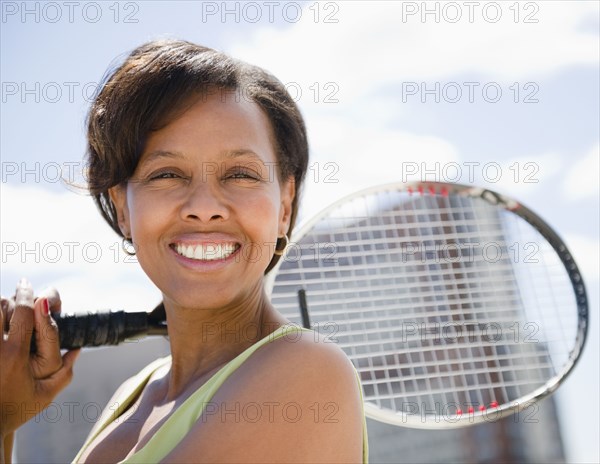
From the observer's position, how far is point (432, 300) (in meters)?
2.53

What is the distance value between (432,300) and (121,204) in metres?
1.12

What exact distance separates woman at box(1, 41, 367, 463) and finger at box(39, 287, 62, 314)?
0.09 metres

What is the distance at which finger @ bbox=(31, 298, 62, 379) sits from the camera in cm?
188

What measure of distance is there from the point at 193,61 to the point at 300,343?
2.08 ft

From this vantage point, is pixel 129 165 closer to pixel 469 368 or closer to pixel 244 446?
pixel 244 446

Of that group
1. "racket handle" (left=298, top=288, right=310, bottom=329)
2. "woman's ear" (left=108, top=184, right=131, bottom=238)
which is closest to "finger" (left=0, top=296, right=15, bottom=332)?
"woman's ear" (left=108, top=184, right=131, bottom=238)

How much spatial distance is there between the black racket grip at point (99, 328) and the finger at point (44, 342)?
3cm

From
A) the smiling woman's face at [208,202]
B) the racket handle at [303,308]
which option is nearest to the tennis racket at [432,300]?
the racket handle at [303,308]

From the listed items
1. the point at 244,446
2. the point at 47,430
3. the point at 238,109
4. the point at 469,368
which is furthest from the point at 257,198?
the point at 47,430

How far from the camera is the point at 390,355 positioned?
7.89 ft

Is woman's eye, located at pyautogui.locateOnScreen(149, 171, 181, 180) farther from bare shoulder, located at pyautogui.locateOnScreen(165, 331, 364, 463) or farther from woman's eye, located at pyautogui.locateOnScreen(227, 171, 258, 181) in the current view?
bare shoulder, located at pyautogui.locateOnScreen(165, 331, 364, 463)

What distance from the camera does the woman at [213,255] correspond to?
134 centimetres

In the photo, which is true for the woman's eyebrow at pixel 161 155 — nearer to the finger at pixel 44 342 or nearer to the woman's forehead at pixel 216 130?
the woman's forehead at pixel 216 130

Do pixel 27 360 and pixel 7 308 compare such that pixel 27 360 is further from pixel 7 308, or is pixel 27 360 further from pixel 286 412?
pixel 286 412
